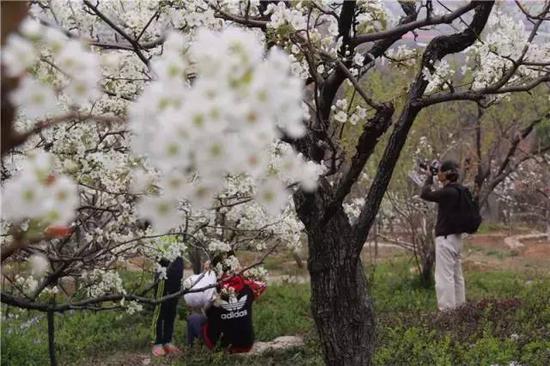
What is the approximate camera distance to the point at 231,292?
527 centimetres

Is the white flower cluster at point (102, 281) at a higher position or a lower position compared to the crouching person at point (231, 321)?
higher

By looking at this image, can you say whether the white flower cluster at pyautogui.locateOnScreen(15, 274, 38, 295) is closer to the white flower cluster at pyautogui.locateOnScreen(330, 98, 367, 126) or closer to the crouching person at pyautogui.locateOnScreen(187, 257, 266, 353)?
the crouching person at pyautogui.locateOnScreen(187, 257, 266, 353)

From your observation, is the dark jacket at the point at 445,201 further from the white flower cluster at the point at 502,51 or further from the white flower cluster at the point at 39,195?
the white flower cluster at the point at 39,195

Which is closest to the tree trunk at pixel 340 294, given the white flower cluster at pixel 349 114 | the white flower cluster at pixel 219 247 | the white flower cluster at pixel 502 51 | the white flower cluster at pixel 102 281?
the white flower cluster at pixel 349 114

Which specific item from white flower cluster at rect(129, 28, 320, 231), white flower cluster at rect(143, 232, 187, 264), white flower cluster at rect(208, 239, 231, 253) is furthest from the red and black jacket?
white flower cluster at rect(129, 28, 320, 231)

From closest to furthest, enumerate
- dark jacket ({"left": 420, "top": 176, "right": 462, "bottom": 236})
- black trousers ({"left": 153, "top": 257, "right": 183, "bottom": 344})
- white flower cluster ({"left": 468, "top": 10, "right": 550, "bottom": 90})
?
white flower cluster ({"left": 468, "top": 10, "right": 550, "bottom": 90}) → black trousers ({"left": 153, "top": 257, "right": 183, "bottom": 344}) → dark jacket ({"left": 420, "top": 176, "right": 462, "bottom": 236})

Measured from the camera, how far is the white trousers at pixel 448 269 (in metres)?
6.98

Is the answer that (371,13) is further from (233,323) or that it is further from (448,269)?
(448,269)

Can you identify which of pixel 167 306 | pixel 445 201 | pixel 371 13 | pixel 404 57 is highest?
pixel 371 13

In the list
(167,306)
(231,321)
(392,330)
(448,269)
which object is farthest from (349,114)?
(448,269)

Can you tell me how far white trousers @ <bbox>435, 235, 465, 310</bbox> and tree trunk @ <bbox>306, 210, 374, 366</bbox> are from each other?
3.17 m

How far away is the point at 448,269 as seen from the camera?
698 cm

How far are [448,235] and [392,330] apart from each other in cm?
147

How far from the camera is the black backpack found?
6.84 m
